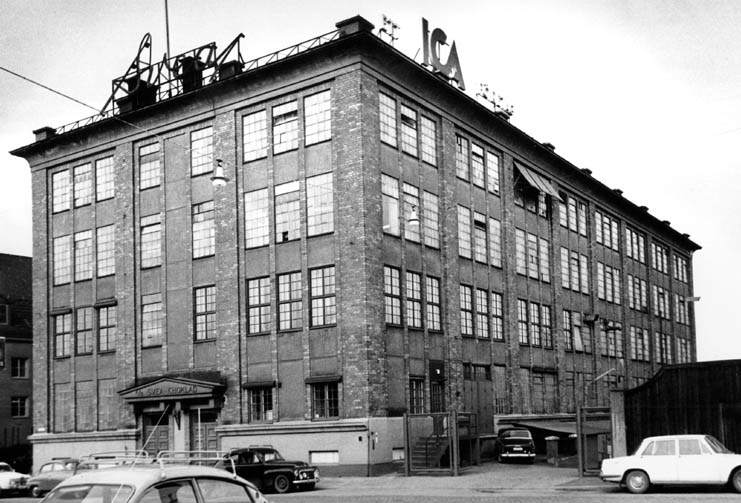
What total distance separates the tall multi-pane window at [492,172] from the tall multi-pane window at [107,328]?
18853 mm

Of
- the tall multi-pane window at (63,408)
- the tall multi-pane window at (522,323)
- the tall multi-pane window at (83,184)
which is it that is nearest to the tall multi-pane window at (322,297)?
the tall multi-pane window at (522,323)

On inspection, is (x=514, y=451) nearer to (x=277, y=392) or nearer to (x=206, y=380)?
(x=277, y=392)

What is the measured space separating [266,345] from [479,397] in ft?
35.2

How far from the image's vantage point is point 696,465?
24156 mm

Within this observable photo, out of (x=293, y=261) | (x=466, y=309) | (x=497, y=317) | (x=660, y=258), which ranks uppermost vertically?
(x=660, y=258)

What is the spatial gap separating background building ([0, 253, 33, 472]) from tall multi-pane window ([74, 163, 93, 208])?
18416 millimetres

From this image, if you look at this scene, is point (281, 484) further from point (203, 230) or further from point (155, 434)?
point (203, 230)

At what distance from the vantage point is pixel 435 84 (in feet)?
132

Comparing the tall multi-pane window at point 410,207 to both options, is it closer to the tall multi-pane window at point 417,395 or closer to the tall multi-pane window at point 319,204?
the tall multi-pane window at point 319,204

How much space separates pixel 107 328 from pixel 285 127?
13.6 metres

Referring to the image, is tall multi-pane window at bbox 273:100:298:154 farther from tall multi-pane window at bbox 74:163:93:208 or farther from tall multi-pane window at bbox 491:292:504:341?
tall multi-pane window at bbox 491:292:504:341

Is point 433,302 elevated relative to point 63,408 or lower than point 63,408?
elevated

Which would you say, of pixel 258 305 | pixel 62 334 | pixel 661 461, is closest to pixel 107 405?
pixel 62 334

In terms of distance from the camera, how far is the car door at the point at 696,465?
24.0 metres
